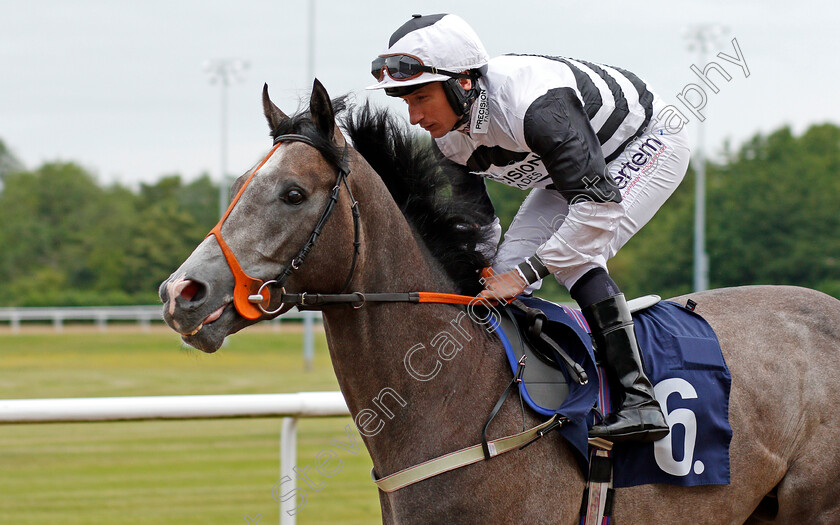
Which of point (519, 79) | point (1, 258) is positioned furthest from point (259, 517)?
point (1, 258)

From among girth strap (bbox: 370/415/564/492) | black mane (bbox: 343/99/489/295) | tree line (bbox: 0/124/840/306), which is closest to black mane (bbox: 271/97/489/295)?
black mane (bbox: 343/99/489/295)

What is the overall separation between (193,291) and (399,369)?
0.61m

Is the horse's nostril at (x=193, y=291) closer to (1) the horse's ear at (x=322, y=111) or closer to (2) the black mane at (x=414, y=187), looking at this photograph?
(1) the horse's ear at (x=322, y=111)

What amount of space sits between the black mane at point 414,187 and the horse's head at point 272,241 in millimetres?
250

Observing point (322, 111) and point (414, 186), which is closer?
point (322, 111)

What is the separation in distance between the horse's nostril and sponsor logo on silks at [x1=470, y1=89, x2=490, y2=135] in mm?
982

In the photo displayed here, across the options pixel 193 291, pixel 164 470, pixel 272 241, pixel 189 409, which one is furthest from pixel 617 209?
pixel 164 470

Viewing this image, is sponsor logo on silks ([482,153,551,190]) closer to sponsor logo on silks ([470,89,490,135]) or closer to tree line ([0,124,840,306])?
sponsor logo on silks ([470,89,490,135])

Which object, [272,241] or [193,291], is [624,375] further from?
[193,291]

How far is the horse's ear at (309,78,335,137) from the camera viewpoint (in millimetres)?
2328

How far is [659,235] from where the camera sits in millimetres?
37969

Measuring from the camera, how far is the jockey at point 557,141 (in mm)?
2514

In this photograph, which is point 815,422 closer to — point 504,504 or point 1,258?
point 504,504

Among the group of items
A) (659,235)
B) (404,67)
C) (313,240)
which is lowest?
(659,235)
